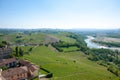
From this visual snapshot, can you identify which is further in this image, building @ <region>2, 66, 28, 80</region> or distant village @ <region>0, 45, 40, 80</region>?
distant village @ <region>0, 45, 40, 80</region>

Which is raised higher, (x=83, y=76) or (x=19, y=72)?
(x=19, y=72)

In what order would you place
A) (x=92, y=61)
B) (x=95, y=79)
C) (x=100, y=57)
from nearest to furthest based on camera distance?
(x=95, y=79), (x=92, y=61), (x=100, y=57)

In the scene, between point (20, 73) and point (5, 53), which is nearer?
point (20, 73)

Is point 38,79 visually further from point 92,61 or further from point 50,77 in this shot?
point 92,61

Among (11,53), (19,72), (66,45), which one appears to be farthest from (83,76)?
(66,45)

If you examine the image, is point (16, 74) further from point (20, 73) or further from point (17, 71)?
point (17, 71)

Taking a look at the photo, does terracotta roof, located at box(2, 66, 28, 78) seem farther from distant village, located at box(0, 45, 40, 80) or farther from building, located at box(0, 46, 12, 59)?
building, located at box(0, 46, 12, 59)

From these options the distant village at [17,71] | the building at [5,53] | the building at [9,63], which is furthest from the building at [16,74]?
the building at [5,53]

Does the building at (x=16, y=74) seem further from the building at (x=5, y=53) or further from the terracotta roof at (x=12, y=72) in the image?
the building at (x=5, y=53)

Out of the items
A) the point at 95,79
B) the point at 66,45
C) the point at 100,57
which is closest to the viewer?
the point at 95,79

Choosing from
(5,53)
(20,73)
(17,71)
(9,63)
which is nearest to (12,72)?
(17,71)

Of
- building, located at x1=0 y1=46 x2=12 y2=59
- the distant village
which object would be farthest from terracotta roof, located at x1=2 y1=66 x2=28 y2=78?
building, located at x1=0 y1=46 x2=12 y2=59
